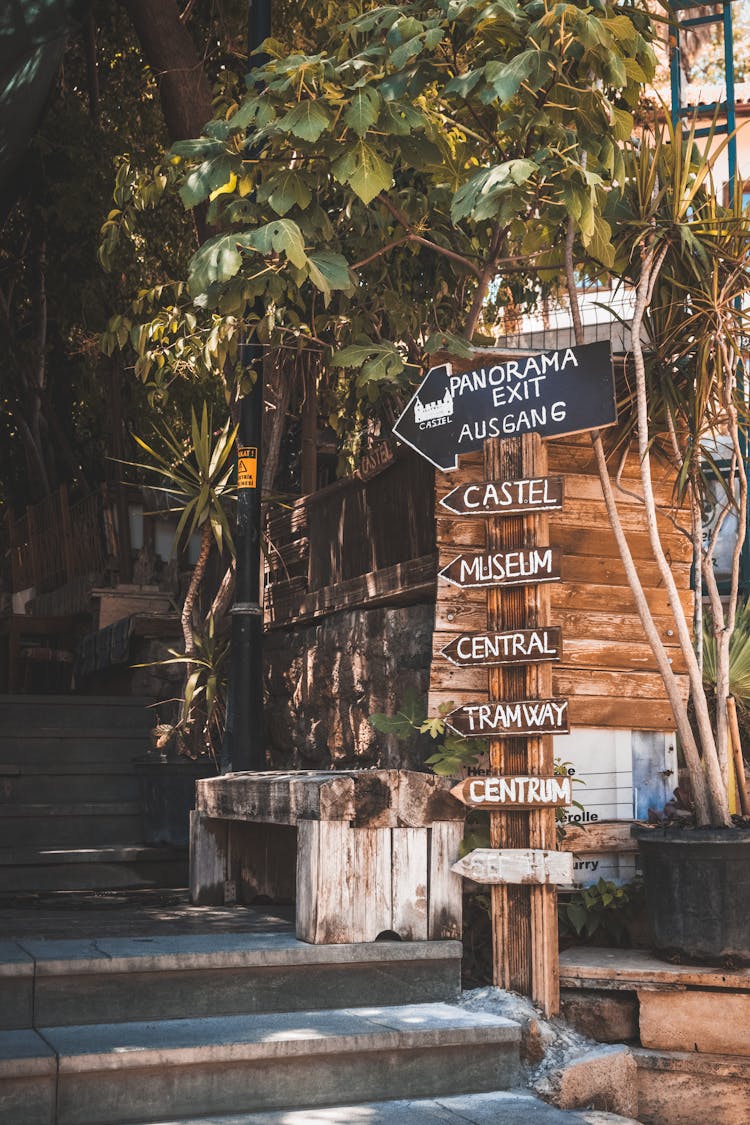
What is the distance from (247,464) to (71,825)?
2.71 metres

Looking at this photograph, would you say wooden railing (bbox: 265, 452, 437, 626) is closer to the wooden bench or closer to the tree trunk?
the wooden bench

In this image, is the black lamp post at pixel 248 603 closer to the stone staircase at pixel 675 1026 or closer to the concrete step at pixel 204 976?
the concrete step at pixel 204 976

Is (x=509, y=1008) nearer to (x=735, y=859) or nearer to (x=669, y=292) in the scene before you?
(x=735, y=859)

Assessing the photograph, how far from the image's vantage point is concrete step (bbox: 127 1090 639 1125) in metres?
3.66

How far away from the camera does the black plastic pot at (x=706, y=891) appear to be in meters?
4.50

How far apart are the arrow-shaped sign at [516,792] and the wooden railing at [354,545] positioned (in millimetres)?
1438

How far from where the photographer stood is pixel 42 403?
14.6m

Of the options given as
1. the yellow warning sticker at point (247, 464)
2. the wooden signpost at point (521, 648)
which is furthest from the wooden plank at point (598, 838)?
the yellow warning sticker at point (247, 464)

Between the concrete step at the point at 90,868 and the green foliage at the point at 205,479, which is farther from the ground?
the green foliage at the point at 205,479

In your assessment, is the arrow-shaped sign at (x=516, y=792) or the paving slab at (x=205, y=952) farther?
the arrow-shaped sign at (x=516, y=792)

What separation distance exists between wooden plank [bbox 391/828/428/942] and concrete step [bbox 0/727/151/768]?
4164 mm

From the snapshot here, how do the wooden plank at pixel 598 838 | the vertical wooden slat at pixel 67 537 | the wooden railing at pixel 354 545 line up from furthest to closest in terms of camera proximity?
the vertical wooden slat at pixel 67 537 < the wooden railing at pixel 354 545 < the wooden plank at pixel 598 838

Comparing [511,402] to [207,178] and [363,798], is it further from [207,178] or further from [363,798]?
[363,798]

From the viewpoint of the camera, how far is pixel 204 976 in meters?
4.20
